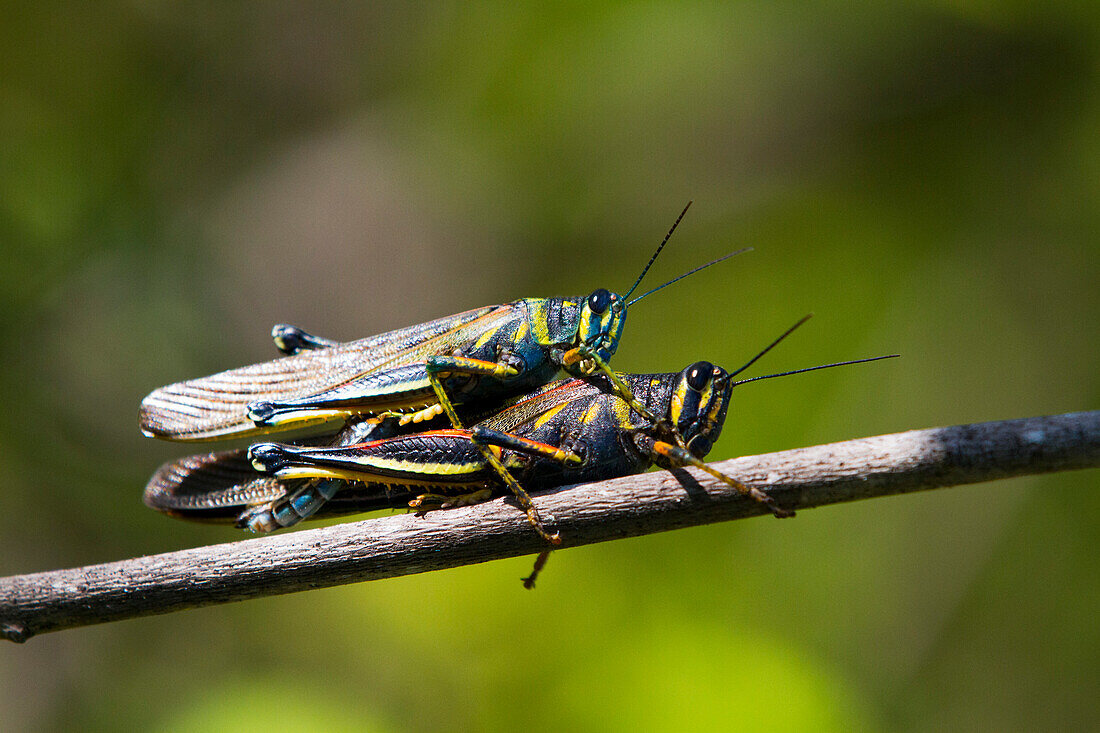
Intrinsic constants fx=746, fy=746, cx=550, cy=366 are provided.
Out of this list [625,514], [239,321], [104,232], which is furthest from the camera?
[239,321]

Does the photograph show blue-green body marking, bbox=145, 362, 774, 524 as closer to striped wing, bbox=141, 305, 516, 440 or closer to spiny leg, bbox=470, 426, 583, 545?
spiny leg, bbox=470, 426, 583, 545

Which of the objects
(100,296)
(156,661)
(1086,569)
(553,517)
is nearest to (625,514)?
(553,517)

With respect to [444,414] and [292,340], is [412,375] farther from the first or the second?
[292,340]

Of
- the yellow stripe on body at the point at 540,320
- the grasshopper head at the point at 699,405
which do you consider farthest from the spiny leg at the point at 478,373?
the grasshopper head at the point at 699,405

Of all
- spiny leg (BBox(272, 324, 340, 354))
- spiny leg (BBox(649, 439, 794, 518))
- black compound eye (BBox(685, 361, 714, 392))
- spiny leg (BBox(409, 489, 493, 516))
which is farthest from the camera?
spiny leg (BBox(272, 324, 340, 354))

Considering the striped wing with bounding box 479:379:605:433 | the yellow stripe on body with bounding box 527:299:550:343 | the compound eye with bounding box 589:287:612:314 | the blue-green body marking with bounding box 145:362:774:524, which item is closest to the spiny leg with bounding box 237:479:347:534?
the blue-green body marking with bounding box 145:362:774:524

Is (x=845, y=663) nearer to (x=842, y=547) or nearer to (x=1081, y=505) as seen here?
(x=842, y=547)

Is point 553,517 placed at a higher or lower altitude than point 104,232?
lower
